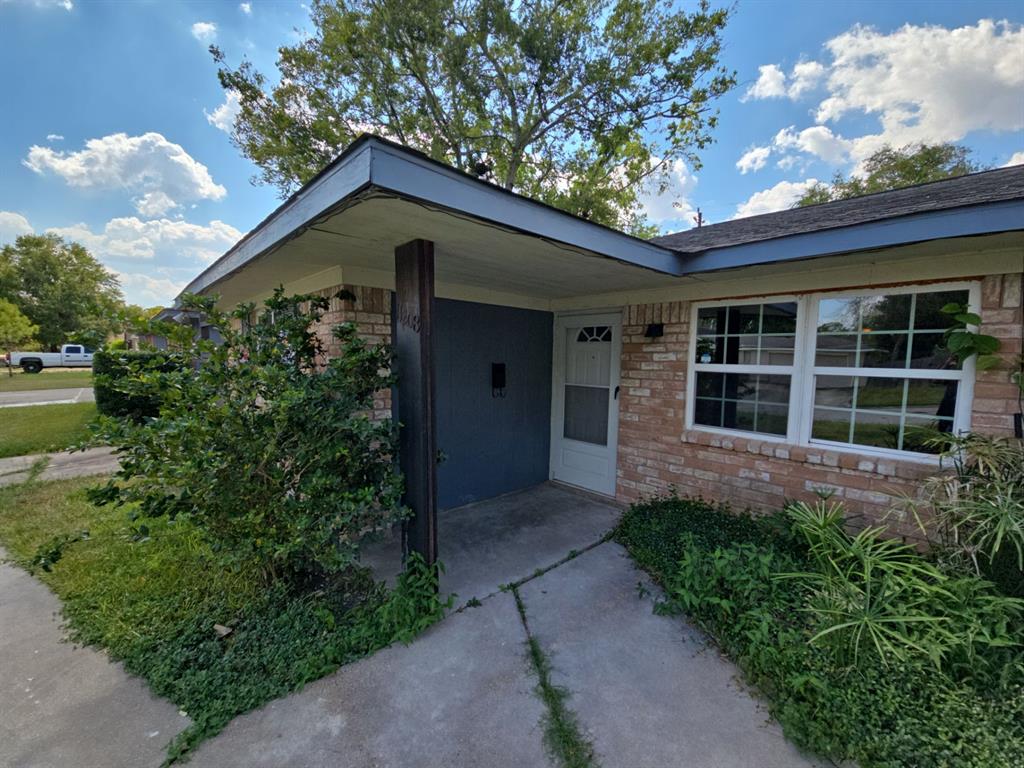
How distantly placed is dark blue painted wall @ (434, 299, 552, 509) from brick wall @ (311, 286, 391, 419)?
1.96ft

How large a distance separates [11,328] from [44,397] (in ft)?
33.3

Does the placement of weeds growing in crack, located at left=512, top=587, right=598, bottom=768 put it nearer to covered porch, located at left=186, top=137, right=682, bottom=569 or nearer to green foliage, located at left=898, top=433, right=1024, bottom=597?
covered porch, located at left=186, top=137, right=682, bottom=569

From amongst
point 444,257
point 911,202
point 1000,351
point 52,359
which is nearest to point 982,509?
point 1000,351

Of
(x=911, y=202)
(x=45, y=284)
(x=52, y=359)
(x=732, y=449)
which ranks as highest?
(x=45, y=284)

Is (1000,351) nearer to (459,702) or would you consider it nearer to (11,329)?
(459,702)

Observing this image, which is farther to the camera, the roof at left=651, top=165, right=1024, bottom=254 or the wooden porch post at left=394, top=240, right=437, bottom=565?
the wooden porch post at left=394, top=240, right=437, bottom=565

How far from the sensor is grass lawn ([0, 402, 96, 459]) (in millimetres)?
6656

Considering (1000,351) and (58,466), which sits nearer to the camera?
(1000,351)

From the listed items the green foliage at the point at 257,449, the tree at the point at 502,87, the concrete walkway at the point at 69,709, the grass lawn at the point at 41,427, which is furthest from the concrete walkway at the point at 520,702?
the tree at the point at 502,87

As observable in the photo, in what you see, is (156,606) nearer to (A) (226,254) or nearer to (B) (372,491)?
(B) (372,491)

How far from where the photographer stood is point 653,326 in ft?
13.8

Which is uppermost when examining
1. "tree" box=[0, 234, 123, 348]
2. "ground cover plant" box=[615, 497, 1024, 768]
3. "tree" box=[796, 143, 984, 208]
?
"tree" box=[796, 143, 984, 208]

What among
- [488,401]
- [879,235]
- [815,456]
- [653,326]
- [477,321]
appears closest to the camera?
[879,235]

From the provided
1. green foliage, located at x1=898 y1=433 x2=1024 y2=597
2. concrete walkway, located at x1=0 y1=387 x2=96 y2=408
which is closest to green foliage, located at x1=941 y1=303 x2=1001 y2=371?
green foliage, located at x1=898 y1=433 x2=1024 y2=597
